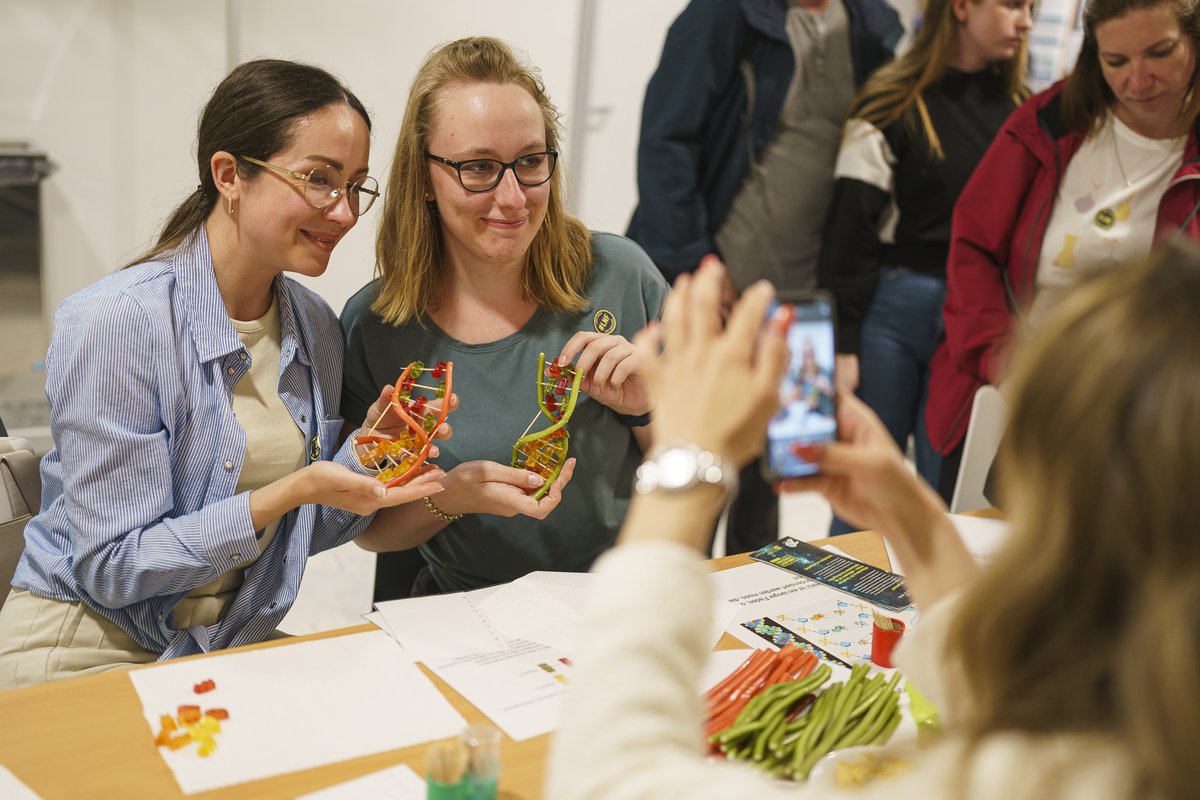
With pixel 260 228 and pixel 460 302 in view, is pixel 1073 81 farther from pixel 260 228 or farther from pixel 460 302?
pixel 260 228

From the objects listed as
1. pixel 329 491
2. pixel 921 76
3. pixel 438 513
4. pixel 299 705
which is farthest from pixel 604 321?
pixel 921 76

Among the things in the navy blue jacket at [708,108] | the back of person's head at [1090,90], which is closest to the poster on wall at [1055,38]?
the navy blue jacket at [708,108]

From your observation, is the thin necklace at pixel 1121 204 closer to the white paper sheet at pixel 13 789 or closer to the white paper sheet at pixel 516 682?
the white paper sheet at pixel 516 682

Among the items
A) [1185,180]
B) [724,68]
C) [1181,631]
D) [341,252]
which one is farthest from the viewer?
[341,252]

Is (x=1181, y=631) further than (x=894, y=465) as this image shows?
No

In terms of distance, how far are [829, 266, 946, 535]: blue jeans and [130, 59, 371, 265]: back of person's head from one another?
1871mm

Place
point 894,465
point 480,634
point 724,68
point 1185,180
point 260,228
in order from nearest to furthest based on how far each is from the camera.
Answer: point 894,465 → point 480,634 → point 260,228 → point 1185,180 → point 724,68

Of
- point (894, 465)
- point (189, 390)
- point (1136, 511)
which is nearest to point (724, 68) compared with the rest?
point (189, 390)

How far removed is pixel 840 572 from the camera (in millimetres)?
2059

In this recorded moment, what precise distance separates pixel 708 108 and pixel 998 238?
907 mm

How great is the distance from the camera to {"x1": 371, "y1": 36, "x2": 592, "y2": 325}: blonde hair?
2.10 metres

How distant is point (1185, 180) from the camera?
8.55 feet

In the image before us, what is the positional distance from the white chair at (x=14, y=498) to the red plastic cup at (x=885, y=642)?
1.44m

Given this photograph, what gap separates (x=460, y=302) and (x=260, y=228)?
1.47 ft
